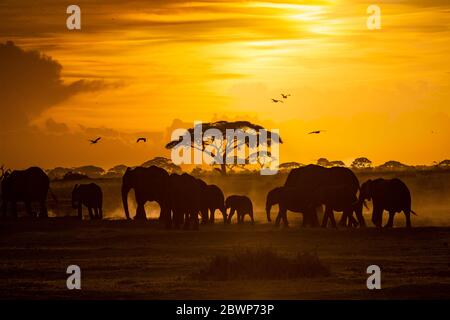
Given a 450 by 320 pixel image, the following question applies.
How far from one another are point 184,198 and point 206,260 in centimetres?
1127

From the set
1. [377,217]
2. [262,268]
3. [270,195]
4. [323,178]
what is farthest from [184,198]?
[262,268]

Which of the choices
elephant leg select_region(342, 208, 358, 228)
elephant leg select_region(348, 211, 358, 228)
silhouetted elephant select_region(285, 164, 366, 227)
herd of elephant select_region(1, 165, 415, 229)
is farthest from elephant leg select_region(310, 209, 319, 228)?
silhouetted elephant select_region(285, 164, 366, 227)

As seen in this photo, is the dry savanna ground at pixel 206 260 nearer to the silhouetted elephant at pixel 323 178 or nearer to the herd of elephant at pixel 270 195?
the herd of elephant at pixel 270 195

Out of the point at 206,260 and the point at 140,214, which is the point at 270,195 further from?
the point at 206,260

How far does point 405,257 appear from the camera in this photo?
1177 inches

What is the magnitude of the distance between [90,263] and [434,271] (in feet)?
25.6

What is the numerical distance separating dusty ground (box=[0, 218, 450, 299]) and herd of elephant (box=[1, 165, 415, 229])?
1.04 m

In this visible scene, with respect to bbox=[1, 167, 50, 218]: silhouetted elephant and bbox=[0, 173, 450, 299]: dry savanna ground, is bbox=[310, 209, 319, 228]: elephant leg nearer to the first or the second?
bbox=[0, 173, 450, 299]: dry savanna ground

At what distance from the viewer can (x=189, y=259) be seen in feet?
97.5

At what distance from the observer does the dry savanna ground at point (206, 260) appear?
77.4ft

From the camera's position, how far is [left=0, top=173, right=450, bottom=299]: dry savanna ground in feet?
77.4

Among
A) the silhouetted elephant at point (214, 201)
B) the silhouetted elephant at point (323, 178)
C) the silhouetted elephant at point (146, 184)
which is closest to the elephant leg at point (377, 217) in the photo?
the silhouetted elephant at point (323, 178)

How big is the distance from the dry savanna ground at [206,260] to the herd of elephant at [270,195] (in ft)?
3.65

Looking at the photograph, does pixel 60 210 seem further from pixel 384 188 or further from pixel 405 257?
pixel 405 257
